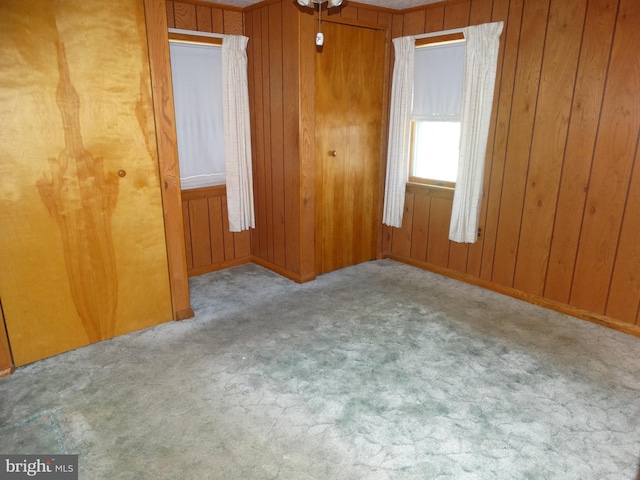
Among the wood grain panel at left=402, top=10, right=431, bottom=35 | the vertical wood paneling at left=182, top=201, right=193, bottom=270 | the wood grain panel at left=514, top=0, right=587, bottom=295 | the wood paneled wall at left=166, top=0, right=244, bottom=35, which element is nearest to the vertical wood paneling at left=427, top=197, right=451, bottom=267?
the wood grain panel at left=514, top=0, right=587, bottom=295

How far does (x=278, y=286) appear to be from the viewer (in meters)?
3.63

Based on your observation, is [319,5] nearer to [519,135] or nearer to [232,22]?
[232,22]

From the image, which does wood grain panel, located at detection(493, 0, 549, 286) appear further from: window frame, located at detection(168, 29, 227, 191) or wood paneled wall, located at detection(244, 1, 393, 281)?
window frame, located at detection(168, 29, 227, 191)

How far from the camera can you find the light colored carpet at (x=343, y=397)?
182cm

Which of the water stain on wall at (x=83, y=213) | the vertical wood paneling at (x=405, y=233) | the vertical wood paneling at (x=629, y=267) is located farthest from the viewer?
the vertical wood paneling at (x=405, y=233)

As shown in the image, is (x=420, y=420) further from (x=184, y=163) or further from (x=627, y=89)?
(x=184, y=163)

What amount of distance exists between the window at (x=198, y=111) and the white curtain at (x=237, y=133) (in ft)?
0.21

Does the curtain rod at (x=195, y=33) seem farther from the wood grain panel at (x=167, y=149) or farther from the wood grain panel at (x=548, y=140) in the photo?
the wood grain panel at (x=548, y=140)

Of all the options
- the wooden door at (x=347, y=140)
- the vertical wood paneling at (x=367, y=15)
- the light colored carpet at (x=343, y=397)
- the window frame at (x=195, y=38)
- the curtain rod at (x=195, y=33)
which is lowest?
the light colored carpet at (x=343, y=397)

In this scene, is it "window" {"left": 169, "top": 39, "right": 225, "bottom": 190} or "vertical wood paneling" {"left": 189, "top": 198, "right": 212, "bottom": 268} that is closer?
"window" {"left": 169, "top": 39, "right": 225, "bottom": 190}

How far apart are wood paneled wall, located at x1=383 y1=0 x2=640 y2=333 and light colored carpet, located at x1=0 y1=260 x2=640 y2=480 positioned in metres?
0.32

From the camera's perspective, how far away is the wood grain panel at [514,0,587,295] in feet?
9.38

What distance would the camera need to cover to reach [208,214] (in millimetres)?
3883

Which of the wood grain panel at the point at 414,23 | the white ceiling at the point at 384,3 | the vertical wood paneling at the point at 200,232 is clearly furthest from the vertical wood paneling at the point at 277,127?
the wood grain panel at the point at 414,23
